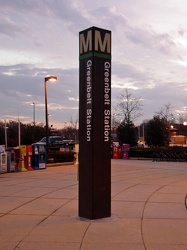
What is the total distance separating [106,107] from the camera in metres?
8.24

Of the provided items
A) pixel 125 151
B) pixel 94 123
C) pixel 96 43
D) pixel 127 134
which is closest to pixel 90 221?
pixel 94 123

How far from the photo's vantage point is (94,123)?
26.4ft

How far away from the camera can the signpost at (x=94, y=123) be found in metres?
8.04

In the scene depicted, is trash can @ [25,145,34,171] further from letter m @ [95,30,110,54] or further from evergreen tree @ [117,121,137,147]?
evergreen tree @ [117,121,137,147]

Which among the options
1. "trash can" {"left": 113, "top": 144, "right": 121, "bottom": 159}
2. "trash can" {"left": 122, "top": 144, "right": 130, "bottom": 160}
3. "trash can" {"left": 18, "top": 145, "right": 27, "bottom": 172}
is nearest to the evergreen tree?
"trash can" {"left": 113, "top": 144, "right": 121, "bottom": 159}

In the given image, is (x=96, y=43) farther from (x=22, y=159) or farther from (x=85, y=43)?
(x=22, y=159)

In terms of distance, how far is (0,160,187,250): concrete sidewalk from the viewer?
639 cm

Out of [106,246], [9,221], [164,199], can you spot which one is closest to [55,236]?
[106,246]

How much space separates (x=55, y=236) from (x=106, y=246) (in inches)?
40.6

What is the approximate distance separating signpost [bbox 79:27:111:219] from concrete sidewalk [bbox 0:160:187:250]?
47 cm

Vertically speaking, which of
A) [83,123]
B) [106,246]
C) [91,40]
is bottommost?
[106,246]

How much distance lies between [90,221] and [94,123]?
202 cm

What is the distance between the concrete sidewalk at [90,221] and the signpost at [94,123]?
466mm

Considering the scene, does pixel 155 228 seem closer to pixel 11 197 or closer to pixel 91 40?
pixel 91 40
